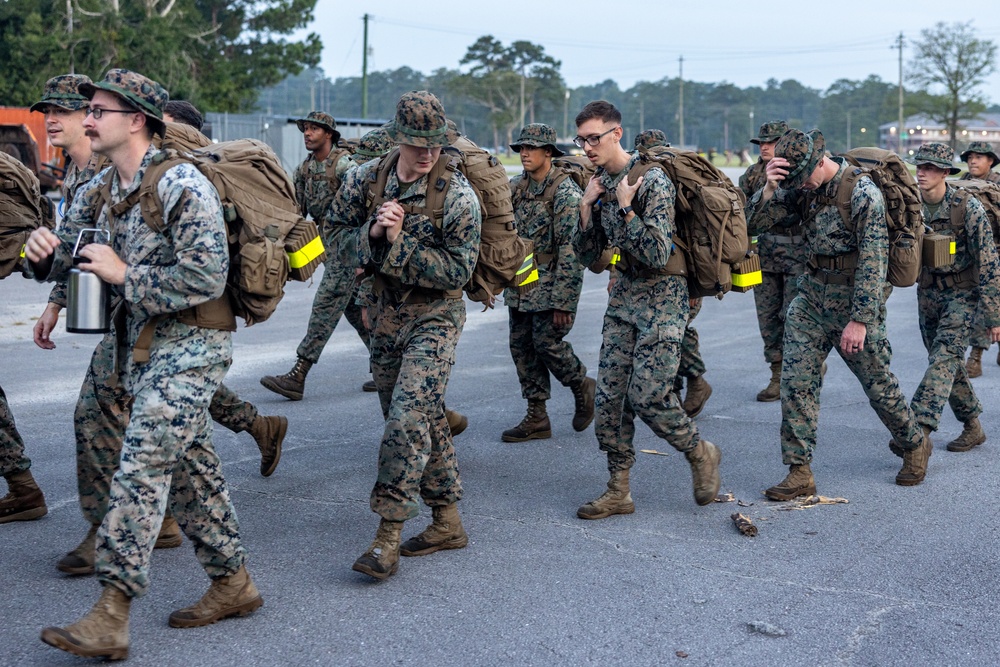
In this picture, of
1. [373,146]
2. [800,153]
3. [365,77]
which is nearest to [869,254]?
[800,153]

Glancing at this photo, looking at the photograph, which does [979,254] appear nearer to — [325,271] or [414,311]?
[414,311]

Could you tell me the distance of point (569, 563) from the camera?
5.39 metres

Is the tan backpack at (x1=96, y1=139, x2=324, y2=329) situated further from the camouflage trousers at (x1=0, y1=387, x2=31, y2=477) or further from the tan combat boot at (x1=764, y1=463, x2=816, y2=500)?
the tan combat boot at (x1=764, y1=463, x2=816, y2=500)

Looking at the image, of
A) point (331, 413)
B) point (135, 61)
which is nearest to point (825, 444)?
point (331, 413)

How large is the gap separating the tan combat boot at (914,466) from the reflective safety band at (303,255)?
390 cm

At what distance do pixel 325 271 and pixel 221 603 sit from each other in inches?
189

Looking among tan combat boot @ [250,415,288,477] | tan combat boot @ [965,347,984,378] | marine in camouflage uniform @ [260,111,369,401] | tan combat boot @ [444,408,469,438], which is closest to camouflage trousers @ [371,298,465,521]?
tan combat boot @ [250,415,288,477]

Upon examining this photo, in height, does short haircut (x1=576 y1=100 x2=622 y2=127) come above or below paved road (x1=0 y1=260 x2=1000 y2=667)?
above

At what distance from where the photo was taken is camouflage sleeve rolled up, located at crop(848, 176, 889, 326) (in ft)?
20.7

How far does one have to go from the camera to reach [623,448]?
625cm

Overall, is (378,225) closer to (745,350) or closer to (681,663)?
(681,663)

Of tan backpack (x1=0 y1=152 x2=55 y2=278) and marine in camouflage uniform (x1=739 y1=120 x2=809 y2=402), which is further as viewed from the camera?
marine in camouflage uniform (x1=739 y1=120 x2=809 y2=402)

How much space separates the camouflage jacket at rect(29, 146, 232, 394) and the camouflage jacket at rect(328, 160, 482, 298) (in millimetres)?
1039

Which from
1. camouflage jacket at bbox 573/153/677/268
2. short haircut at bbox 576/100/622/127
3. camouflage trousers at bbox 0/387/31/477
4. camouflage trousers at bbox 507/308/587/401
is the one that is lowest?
camouflage trousers at bbox 0/387/31/477
